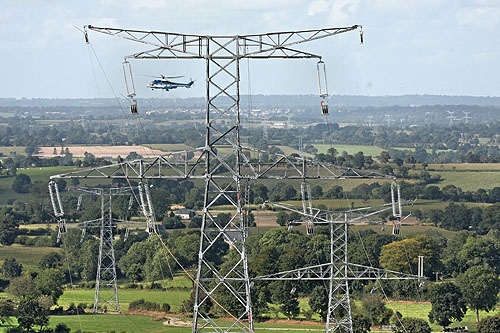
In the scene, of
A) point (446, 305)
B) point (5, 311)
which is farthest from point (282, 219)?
point (5, 311)

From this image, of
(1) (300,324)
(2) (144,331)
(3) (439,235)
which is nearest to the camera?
(2) (144,331)

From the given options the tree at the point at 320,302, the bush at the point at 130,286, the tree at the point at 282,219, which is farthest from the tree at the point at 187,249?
the tree at the point at 320,302

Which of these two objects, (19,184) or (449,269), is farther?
(19,184)

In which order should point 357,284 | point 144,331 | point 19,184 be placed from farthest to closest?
1. point 19,184
2. point 357,284
3. point 144,331

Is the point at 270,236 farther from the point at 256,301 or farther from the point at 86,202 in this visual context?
the point at 86,202

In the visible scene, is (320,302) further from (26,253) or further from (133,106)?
(26,253)

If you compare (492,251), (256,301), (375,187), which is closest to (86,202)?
(375,187)
